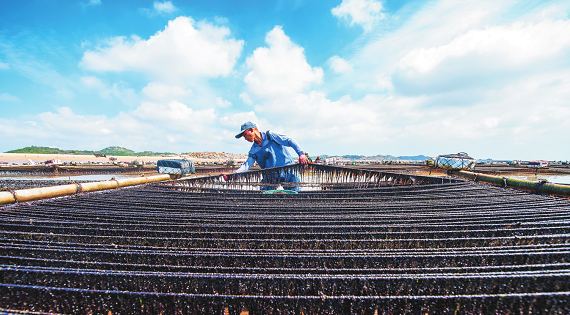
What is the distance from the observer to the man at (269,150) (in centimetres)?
871

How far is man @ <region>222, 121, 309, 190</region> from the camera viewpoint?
8714 millimetres

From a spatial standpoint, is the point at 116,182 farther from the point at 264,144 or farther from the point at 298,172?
the point at 298,172

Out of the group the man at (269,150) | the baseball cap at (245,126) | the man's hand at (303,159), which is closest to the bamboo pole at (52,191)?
the man at (269,150)

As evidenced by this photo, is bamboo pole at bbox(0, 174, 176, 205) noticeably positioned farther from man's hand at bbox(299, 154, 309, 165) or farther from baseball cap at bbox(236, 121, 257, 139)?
man's hand at bbox(299, 154, 309, 165)

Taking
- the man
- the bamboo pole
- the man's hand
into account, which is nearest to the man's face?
the man

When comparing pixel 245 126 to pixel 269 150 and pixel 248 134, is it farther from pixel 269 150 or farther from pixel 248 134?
pixel 269 150

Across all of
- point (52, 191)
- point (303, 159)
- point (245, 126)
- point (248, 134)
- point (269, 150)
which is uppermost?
point (245, 126)

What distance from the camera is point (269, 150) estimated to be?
9453mm

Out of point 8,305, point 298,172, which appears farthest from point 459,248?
point 298,172

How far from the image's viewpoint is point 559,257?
2.14 metres

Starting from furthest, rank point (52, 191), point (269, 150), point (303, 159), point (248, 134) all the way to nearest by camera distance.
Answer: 1. point (269, 150)
2. point (248, 134)
3. point (303, 159)
4. point (52, 191)

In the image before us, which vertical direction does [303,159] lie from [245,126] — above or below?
below

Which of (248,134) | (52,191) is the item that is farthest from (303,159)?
(52,191)

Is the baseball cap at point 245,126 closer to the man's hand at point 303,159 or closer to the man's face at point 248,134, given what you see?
the man's face at point 248,134
